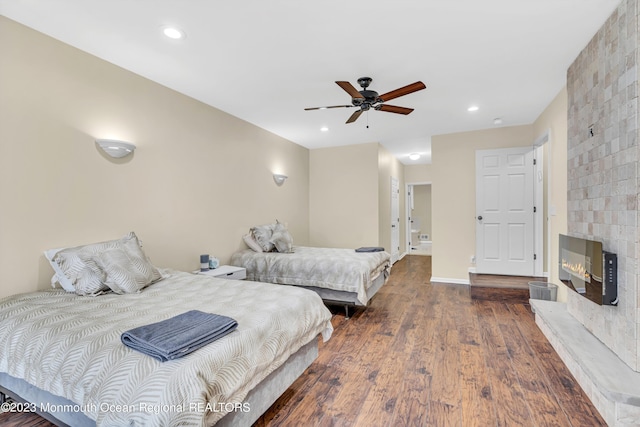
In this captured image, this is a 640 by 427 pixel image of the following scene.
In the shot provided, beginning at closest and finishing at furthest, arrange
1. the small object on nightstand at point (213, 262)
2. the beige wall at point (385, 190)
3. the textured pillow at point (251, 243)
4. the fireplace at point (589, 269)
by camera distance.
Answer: the fireplace at point (589, 269), the small object on nightstand at point (213, 262), the textured pillow at point (251, 243), the beige wall at point (385, 190)

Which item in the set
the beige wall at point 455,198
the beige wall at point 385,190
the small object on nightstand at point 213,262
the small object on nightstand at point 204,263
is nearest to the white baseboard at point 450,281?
the beige wall at point 455,198

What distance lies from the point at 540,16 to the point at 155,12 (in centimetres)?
266

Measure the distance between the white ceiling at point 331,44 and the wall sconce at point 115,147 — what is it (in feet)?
2.42

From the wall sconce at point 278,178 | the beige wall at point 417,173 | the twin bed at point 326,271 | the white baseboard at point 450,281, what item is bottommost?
the white baseboard at point 450,281

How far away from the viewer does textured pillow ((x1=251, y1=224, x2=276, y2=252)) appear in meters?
4.43

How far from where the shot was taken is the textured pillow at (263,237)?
4434 millimetres

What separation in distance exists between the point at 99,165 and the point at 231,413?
241cm

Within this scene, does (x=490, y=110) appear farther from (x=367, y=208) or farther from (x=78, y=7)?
(x=78, y=7)

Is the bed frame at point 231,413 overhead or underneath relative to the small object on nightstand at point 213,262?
underneath

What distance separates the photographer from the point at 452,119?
14.6 ft

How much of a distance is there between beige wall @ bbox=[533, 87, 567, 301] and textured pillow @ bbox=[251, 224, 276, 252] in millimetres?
3614

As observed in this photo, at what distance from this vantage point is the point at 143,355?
→ 130 cm

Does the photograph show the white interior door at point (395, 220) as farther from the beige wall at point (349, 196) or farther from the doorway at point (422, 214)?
the doorway at point (422, 214)

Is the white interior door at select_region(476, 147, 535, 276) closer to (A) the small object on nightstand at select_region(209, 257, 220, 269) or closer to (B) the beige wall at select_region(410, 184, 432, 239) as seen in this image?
(A) the small object on nightstand at select_region(209, 257, 220, 269)
